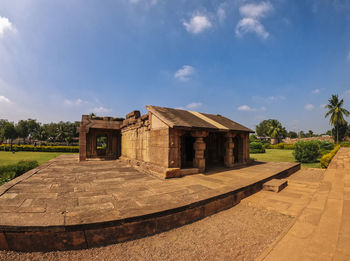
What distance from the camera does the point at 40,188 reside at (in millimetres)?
4676

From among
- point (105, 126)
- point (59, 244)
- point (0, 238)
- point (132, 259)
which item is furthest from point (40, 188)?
point (105, 126)

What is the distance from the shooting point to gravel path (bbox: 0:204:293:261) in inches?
97.6

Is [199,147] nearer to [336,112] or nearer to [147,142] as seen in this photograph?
[147,142]

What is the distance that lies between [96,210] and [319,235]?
153 inches

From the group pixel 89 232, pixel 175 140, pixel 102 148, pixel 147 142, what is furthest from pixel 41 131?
pixel 89 232

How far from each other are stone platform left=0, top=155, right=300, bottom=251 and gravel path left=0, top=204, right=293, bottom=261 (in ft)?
0.44

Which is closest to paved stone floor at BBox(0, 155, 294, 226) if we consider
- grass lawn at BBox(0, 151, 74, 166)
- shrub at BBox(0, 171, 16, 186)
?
shrub at BBox(0, 171, 16, 186)

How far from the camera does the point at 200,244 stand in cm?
281

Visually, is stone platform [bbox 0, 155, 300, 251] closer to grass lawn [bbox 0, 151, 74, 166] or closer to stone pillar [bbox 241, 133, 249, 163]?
stone pillar [bbox 241, 133, 249, 163]

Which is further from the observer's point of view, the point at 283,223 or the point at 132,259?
the point at 283,223

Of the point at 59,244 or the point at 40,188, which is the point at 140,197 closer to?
the point at 59,244

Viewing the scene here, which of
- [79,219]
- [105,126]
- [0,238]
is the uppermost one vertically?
[105,126]

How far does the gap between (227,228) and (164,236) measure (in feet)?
4.20

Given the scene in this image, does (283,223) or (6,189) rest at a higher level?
(6,189)
